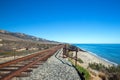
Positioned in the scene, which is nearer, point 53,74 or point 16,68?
point 53,74

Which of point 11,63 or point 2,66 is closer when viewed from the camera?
point 2,66

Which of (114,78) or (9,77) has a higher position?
(9,77)

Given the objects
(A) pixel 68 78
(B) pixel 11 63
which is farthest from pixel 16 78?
(B) pixel 11 63

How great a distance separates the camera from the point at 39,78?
700cm

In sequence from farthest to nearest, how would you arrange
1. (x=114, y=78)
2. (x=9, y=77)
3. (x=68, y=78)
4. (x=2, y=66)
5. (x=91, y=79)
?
(x=114, y=78)
(x=91, y=79)
(x=2, y=66)
(x=68, y=78)
(x=9, y=77)

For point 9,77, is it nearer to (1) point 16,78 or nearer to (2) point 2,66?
(1) point 16,78

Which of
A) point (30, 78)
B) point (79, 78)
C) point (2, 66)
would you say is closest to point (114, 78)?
point (79, 78)

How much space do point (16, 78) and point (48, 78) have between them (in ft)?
4.74

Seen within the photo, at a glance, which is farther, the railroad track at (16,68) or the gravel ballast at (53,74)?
the gravel ballast at (53,74)

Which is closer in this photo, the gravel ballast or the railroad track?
the railroad track

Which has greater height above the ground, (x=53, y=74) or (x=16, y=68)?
(x=16, y=68)

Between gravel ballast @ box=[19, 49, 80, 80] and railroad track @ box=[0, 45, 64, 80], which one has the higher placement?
railroad track @ box=[0, 45, 64, 80]

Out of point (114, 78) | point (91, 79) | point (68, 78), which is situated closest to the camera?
point (68, 78)

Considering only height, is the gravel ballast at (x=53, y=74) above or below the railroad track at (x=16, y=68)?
below
